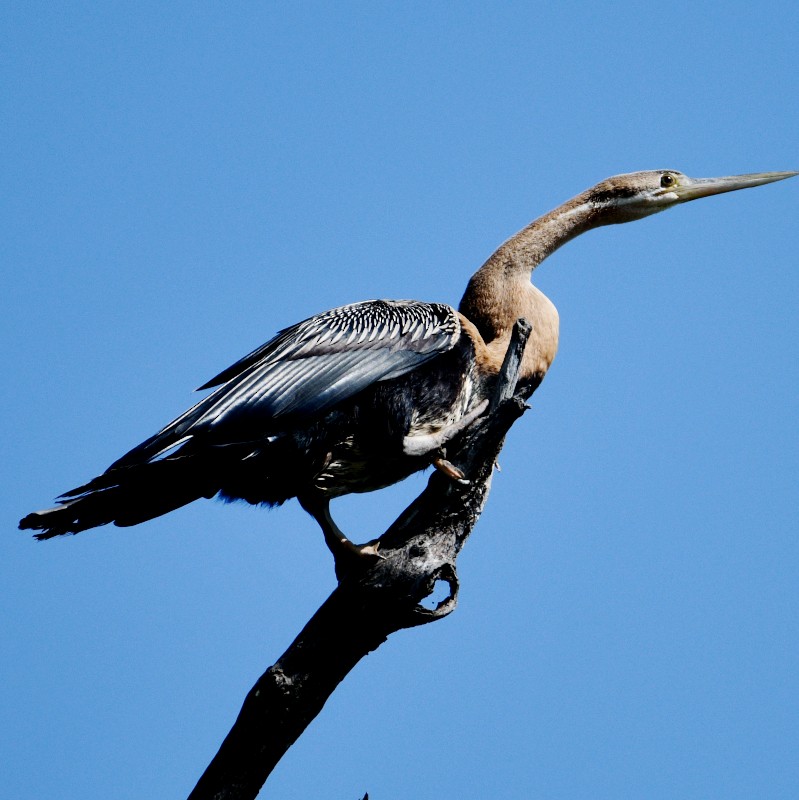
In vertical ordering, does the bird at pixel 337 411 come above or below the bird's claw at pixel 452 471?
above

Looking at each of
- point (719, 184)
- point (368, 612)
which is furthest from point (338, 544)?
point (719, 184)

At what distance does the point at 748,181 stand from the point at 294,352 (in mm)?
3643

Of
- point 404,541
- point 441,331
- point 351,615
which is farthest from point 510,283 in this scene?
point 351,615

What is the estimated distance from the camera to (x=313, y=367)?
6.00m

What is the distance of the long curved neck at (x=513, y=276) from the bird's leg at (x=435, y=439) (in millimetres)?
867

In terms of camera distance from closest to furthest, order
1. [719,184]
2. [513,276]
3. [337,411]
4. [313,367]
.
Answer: [337,411] → [313,367] → [513,276] → [719,184]

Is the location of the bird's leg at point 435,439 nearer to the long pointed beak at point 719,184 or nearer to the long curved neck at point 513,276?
the long curved neck at point 513,276

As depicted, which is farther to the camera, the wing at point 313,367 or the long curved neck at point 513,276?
the long curved neck at point 513,276

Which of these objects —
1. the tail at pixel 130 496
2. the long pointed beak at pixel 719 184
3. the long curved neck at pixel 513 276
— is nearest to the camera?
the tail at pixel 130 496

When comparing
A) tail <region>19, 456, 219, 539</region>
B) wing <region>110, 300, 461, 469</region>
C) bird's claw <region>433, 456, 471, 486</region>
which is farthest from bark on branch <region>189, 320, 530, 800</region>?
tail <region>19, 456, 219, 539</region>

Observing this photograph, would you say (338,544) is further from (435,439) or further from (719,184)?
(719,184)

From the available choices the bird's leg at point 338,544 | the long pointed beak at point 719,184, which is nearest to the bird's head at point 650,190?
the long pointed beak at point 719,184

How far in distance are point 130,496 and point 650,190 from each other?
4106mm

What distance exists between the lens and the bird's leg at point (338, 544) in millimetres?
5500
